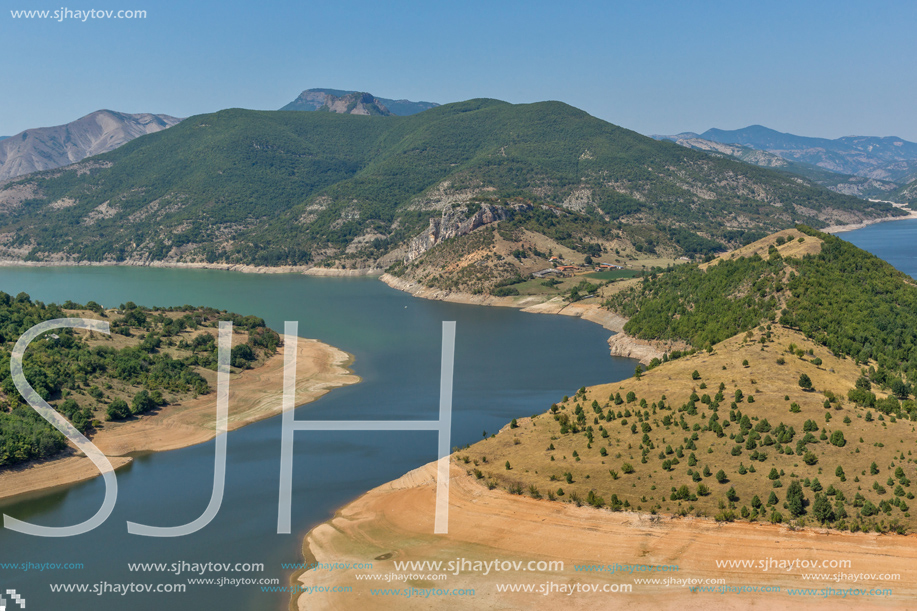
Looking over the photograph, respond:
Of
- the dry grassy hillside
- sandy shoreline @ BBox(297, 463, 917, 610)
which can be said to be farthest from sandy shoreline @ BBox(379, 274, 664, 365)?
sandy shoreline @ BBox(297, 463, 917, 610)

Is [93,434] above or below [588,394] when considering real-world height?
below

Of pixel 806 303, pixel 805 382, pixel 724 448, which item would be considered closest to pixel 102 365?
pixel 724 448

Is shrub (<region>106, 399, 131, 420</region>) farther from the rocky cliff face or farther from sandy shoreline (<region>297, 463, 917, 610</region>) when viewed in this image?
the rocky cliff face

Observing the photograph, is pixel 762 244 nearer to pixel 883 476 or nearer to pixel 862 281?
pixel 862 281

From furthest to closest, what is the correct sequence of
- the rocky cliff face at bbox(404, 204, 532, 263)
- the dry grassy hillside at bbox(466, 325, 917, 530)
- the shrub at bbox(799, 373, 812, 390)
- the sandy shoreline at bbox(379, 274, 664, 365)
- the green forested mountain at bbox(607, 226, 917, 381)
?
the rocky cliff face at bbox(404, 204, 532, 263) < the sandy shoreline at bbox(379, 274, 664, 365) < the green forested mountain at bbox(607, 226, 917, 381) < the shrub at bbox(799, 373, 812, 390) < the dry grassy hillside at bbox(466, 325, 917, 530)

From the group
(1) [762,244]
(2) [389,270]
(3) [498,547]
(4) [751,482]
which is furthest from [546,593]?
(2) [389,270]

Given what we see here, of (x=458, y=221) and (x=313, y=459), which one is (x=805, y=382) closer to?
(x=313, y=459)
